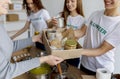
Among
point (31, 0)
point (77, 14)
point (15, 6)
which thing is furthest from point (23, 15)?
point (77, 14)

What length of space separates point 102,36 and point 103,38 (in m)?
0.01

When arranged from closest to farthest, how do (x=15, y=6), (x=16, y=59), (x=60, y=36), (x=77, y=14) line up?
(x=60, y=36) < (x=16, y=59) < (x=77, y=14) < (x=15, y=6)

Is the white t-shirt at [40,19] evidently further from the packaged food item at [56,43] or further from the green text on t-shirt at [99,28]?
the packaged food item at [56,43]

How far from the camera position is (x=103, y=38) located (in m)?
1.22

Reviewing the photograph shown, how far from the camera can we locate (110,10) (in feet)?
4.03

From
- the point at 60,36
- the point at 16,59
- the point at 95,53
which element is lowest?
the point at 16,59

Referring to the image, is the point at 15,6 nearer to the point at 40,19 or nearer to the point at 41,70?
the point at 40,19

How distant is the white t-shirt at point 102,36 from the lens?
118 cm

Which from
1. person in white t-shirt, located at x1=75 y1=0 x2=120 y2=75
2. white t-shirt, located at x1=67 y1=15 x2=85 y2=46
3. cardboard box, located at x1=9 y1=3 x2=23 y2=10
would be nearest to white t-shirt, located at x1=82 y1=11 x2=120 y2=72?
person in white t-shirt, located at x1=75 y1=0 x2=120 y2=75

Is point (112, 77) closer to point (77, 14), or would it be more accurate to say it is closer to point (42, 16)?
point (77, 14)

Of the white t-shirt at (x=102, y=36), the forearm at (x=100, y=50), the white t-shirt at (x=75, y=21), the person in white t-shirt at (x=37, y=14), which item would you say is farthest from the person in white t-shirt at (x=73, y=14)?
the forearm at (x=100, y=50)

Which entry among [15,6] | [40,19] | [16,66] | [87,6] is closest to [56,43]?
[16,66]

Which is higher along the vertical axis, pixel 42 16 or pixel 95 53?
pixel 42 16

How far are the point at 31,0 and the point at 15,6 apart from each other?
5.75 ft
